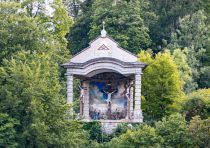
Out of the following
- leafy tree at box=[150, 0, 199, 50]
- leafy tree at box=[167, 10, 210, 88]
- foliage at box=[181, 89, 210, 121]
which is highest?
leafy tree at box=[150, 0, 199, 50]

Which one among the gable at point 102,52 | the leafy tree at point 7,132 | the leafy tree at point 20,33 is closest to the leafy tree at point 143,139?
the leafy tree at point 7,132

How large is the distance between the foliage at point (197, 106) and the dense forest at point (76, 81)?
0.17 feet

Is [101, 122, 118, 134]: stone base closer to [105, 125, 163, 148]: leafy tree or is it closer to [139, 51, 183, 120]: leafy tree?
[139, 51, 183, 120]: leafy tree

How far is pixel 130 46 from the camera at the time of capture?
6019cm

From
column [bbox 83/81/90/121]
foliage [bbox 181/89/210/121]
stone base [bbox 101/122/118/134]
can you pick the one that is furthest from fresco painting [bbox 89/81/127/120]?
foliage [bbox 181/89/210/121]

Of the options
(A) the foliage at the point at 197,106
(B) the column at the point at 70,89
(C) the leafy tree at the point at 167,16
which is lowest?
(A) the foliage at the point at 197,106

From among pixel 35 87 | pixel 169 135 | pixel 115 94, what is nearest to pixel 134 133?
pixel 169 135

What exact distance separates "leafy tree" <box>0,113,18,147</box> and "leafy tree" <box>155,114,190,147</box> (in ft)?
22.2

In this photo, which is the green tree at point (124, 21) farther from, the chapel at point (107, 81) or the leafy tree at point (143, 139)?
the leafy tree at point (143, 139)

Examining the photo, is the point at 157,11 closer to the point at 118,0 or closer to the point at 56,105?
the point at 118,0

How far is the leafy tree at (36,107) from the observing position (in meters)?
35.7

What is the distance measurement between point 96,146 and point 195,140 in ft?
15.9

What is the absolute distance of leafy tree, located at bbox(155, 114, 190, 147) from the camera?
3731 cm

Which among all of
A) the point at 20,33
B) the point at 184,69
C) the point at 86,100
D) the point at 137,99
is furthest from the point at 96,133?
the point at 184,69
